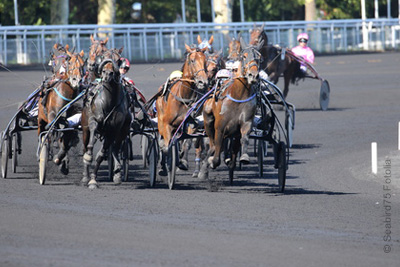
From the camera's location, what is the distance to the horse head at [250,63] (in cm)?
1186

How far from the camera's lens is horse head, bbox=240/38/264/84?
11.9 m

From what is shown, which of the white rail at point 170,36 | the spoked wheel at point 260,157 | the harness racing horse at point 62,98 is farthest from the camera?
the white rail at point 170,36

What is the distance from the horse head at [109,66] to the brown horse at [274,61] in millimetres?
7769

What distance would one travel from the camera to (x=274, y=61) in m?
22.9

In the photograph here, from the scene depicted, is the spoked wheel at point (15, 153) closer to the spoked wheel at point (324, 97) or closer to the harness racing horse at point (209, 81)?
the harness racing horse at point (209, 81)

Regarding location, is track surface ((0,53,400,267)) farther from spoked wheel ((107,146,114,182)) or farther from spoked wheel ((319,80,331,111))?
spoked wheel ((319,80,331,111))

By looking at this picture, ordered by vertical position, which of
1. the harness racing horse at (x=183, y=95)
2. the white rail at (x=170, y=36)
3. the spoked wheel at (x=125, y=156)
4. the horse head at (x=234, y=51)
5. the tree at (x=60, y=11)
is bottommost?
the spoked wheel at (x=125, y=156)

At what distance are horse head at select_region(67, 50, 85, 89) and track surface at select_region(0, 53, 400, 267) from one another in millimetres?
1307

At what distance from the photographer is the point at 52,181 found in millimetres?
13516

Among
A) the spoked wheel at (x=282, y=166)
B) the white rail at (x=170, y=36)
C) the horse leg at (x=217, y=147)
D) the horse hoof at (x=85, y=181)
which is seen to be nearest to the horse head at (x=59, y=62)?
the horse hoof at (x=85, y=181)

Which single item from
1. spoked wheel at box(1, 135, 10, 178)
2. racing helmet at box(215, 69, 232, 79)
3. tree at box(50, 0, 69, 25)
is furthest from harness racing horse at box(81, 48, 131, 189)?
tree at box(50, 0, 69, 25)

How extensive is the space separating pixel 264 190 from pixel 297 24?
3583 cm

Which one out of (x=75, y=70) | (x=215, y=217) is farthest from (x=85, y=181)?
(x=215, y=217)

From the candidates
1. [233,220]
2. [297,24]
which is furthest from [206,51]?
[297,24]
